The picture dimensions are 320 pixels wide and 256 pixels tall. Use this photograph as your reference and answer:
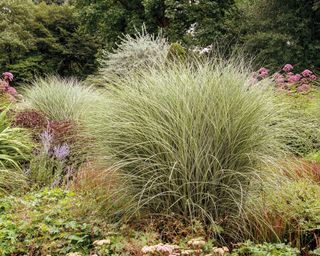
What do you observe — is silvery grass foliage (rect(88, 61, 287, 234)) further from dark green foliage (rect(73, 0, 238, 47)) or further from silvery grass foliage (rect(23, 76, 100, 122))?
dark green foliage (rect(73, 0, 238, 47))

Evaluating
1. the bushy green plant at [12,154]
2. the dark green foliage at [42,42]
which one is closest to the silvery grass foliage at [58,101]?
the bushy green plant at [12,154]

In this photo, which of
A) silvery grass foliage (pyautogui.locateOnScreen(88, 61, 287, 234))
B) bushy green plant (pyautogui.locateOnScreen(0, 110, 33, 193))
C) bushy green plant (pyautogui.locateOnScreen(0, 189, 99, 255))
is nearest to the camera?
bushy green plant (pyautogui.locateOnScreen(0, 189, 99, 255))

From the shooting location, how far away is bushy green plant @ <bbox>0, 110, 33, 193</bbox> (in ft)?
14.9

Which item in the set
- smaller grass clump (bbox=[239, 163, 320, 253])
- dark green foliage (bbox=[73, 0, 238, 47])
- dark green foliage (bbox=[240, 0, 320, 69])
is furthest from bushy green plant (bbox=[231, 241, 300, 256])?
dark green foliage (bbox=[73, 0, 238, 47])

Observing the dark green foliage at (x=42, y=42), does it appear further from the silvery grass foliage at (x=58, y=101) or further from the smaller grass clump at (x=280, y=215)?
the smaller grass clump at (x=280, y=215)

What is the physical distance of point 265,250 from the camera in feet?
8.69

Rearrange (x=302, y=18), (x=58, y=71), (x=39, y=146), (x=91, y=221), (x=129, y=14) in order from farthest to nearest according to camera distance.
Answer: (x=58, y=71) → (x=129, y=14) → (x=302, y=18) → (x=39, y=146) → (x=91, y=221)

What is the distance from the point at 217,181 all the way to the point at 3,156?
2723 millimetres

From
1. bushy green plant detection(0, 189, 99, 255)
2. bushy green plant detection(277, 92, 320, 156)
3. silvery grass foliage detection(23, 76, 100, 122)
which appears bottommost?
bushy green plant detection(0, 189, 99, 255)

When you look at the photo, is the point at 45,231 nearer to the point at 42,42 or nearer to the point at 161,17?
the point at 161,17

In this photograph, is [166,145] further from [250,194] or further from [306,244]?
[306,244]

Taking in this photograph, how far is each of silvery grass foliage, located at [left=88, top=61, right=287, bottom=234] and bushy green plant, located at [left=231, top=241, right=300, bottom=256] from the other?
28 centimetres

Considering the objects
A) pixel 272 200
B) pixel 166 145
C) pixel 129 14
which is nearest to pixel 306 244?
pixel 272 200

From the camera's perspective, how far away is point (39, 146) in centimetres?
545
